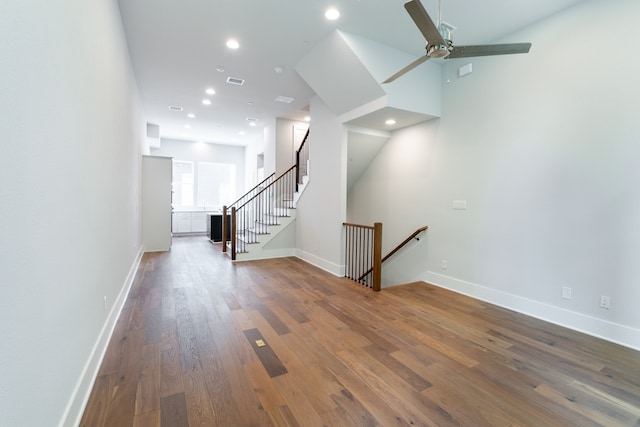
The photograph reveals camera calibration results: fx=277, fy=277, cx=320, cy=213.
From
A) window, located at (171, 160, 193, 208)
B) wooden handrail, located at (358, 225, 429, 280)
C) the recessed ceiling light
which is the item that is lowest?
wooden handrail, located at (358, 225, 429, 280)

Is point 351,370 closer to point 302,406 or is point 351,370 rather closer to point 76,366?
point 302,406

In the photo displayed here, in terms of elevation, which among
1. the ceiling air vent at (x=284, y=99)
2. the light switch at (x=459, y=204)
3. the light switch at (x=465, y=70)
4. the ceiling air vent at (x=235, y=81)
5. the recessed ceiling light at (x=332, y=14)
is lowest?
the light switch at (x=459, y=204)

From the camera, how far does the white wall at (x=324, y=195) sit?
16.2ft

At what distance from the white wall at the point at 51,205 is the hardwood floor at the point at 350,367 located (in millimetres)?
464

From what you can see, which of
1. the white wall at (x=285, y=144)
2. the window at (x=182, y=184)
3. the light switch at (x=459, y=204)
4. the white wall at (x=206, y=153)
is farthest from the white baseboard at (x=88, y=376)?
the white wall at (x=206, y=153)

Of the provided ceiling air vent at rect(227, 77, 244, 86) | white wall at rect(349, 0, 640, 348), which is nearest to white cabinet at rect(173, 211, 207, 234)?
ceiling air vent at rect(227, 77, 244, 86)

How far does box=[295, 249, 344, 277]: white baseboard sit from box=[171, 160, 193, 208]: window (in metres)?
6.10

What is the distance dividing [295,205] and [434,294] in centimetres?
365

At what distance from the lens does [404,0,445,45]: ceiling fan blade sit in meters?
1.81

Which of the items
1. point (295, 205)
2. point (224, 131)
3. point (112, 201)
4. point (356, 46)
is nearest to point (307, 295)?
point (112, 201)

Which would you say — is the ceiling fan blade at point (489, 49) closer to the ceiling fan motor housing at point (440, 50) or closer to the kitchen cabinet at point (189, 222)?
the ceiling fan motor housing at point (440, 50)

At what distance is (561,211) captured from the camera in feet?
10.2

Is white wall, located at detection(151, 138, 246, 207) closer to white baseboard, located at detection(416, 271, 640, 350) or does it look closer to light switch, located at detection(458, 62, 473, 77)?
light switch, located at detection(458, 62, 473, 77)

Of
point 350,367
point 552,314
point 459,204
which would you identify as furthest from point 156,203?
point 552,314
